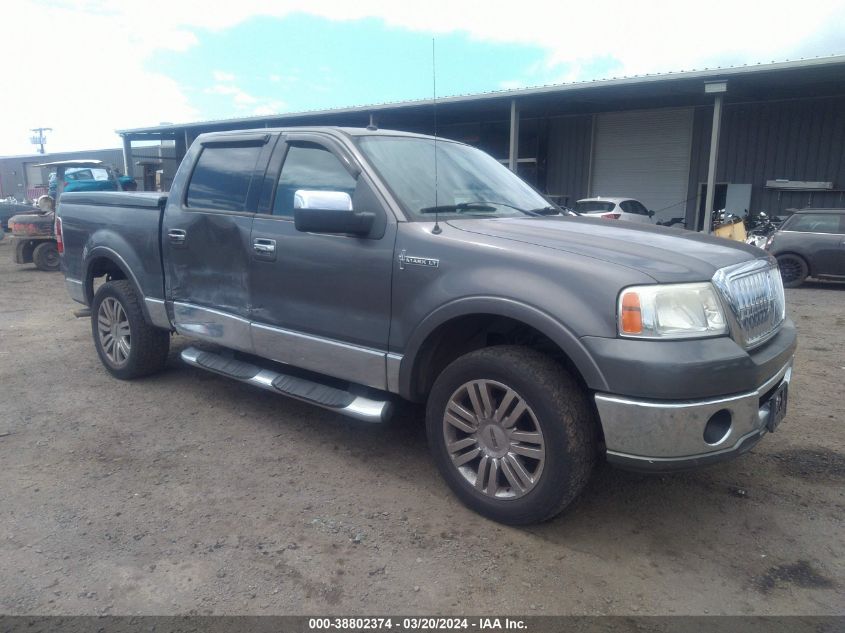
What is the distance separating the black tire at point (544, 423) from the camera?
2883 mm

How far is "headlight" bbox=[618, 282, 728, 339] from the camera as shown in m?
2.71

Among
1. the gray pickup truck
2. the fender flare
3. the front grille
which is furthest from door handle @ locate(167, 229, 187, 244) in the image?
the front grille

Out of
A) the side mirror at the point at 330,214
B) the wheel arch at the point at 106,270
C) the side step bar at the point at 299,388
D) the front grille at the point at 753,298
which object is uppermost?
the side mirror at the point at 330,214

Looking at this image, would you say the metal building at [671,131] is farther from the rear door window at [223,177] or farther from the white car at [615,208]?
the rear door window at [223,177]

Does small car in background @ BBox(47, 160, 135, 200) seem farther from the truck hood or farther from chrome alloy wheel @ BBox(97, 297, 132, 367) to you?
the truck hood

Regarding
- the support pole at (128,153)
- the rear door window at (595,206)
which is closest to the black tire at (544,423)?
the rear door window at (595,206)

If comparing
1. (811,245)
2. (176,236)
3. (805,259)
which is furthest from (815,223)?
(176,236)

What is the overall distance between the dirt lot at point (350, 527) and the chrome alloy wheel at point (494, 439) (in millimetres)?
235

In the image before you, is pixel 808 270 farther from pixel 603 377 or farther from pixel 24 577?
pixel 24 577

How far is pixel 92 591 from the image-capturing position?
2701mm

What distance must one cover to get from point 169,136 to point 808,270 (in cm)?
2398

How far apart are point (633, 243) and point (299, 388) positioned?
6.93 feet

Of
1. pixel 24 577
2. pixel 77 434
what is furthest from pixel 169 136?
pixel 24 577

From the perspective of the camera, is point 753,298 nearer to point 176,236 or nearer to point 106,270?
point 176,236
